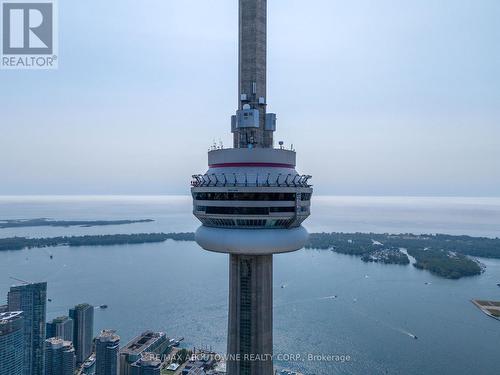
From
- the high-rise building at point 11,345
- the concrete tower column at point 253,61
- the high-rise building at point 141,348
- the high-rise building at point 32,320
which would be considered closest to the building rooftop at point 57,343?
the high-rise building at point 32,320

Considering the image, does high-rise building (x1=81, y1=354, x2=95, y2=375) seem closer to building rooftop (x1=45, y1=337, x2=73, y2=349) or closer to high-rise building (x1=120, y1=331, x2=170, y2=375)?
building rooftop (x1=45, y1=337, x2=73, y2=349)

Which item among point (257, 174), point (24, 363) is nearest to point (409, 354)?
point (257, 174)

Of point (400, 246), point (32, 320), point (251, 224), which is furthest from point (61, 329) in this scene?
point (400, 246)

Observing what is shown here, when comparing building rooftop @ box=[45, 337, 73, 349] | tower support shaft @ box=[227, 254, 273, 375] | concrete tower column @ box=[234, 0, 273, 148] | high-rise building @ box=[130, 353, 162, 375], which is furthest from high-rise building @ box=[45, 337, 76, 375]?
concrete tower column @ box=[234, 0, 273, 148]

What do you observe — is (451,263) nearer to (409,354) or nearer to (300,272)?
(300,272)

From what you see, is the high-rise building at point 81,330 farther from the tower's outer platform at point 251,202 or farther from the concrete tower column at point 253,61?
the concrete tower column at point 253,61
